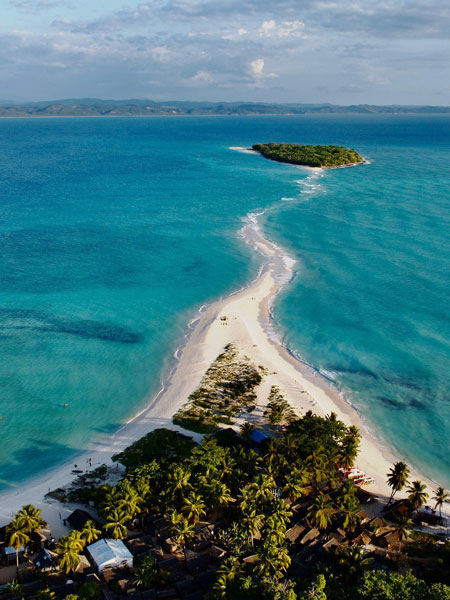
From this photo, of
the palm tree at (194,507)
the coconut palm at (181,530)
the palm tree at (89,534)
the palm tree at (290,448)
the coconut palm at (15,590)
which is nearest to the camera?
the coconut palm at (15,590)

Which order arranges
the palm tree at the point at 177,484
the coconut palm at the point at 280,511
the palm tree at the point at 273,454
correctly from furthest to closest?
1. the palm tree at the point at 273,454
2. the palm tree at the point at 177,484
3. the coconut palm at the point at 280,511

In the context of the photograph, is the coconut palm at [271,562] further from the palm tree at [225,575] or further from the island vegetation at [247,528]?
the palm tree at [225,575]

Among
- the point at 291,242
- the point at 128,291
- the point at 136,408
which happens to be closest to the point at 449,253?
the point at 291,242

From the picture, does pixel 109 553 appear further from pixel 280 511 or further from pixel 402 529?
pixel 402 529

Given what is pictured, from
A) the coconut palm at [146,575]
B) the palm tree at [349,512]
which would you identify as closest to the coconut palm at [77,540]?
the coconut palm at [146,575]

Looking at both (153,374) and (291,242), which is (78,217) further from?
(153,374)

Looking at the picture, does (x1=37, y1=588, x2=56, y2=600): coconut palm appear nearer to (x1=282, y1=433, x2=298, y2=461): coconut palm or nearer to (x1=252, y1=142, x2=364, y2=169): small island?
(x1=282, y1=433, x2=298, y2=461): coconut palm

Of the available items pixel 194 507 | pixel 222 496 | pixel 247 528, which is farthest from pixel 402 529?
pixel 194 507
